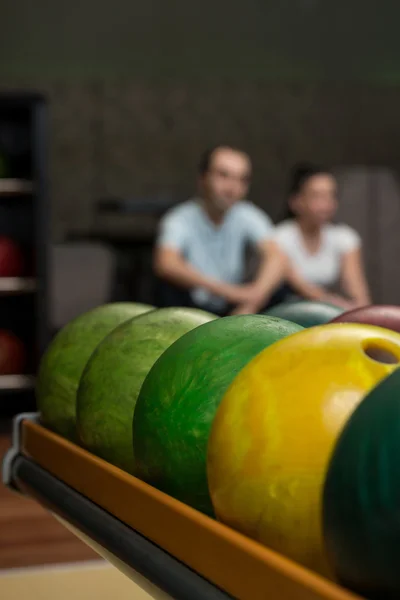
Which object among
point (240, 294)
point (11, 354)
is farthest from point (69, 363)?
point (240, 294)

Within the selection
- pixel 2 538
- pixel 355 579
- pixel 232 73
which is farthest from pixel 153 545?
pixel 232 73

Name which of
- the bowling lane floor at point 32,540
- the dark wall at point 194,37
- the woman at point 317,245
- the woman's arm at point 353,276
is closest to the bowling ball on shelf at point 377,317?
the bowling lane floor at point 32,540

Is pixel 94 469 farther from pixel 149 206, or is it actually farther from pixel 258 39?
pixel 258 39

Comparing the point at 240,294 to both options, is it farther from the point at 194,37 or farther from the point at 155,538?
the point at 155,538

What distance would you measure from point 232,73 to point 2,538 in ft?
16.9

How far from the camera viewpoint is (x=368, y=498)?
756 millimetres

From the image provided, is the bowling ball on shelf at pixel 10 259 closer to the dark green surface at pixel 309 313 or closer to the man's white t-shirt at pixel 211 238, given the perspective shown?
the man's white t-shirt at pixel 211 238

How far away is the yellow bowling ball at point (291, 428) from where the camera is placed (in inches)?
36.1

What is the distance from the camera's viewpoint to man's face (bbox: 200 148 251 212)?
4609 millimetres

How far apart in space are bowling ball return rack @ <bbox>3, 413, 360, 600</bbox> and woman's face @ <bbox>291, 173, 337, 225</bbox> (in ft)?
10.3

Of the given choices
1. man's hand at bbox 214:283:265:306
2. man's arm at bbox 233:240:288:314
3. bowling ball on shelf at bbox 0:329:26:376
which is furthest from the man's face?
bowling ball on shelf at bbox 0:329:26:376

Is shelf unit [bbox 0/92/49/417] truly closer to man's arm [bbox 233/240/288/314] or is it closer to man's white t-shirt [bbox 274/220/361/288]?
man's arm [bbox 233/240/288/314]

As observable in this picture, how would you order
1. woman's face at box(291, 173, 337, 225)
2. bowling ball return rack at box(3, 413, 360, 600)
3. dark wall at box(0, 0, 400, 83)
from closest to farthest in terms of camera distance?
bowling ball return rack at box(3, 413, 360, 600) < woman's face at box(291, 173, 337, 225) < dark wall at box(0, 0, 400, 83)

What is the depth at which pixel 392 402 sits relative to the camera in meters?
0.77
